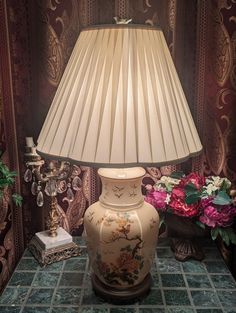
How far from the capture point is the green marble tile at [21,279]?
1134mm

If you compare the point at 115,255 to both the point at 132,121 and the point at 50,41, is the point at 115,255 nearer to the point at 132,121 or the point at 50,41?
the point at 132,121

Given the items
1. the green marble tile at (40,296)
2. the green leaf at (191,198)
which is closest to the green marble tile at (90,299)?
the green marble tile at (40,296)

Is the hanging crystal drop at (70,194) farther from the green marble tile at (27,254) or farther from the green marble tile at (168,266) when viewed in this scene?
the green marble tile at (168,266)

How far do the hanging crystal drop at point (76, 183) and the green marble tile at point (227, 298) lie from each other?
625 millimetres

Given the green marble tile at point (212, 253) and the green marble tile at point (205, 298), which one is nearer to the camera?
the green marble tile at point (205, 298)

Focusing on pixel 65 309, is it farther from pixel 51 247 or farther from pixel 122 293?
pixel 51 247

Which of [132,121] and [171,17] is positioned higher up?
[171,17]

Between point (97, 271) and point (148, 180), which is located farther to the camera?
point (148, 180)

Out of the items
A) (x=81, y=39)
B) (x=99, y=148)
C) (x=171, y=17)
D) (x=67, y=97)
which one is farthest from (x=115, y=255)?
(x=171, y=17)

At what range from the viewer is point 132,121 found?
2.77 feet

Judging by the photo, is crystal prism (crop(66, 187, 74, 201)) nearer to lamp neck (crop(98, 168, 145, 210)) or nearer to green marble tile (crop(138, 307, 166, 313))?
lamp neck (crop(98, 168, 145, 210))

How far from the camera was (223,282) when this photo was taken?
1.14 meters

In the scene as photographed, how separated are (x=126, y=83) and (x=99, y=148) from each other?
169mm

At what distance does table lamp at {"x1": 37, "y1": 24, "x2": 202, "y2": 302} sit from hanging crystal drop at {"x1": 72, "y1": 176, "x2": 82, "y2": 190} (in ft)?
1.35
